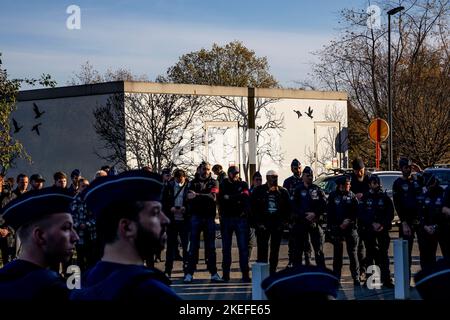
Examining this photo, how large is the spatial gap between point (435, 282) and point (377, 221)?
35.7ft

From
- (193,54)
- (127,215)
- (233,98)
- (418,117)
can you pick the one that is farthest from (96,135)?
(193,54)

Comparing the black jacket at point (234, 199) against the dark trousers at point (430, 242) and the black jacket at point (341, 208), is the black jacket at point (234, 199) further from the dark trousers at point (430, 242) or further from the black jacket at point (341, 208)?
the dark trousers at point (430, 242)

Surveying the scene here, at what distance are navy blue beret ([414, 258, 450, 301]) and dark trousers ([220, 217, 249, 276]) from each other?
1186cm

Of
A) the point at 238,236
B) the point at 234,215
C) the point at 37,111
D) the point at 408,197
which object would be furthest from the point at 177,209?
the point at 37,111

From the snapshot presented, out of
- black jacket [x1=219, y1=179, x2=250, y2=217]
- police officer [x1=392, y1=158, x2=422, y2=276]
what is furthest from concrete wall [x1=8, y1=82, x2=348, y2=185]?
police officer [x1=392, y1=158, x2=422, y2=276]

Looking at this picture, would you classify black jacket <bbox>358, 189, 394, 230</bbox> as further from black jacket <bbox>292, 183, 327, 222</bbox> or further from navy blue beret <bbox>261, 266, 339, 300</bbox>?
navy blue beret <bbox>261, 266, 339, 300</bbox>

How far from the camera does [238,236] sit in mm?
14922

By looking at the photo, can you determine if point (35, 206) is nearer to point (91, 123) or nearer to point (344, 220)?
point (344, 220)

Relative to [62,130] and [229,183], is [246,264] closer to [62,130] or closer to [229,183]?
[229,183]

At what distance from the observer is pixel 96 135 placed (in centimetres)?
3041

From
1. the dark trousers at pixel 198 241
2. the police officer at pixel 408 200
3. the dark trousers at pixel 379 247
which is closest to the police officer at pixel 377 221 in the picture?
the dark trousers at pixel 379 247

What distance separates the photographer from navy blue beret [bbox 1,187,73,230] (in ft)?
13.4

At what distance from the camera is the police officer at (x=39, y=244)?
3.61m
